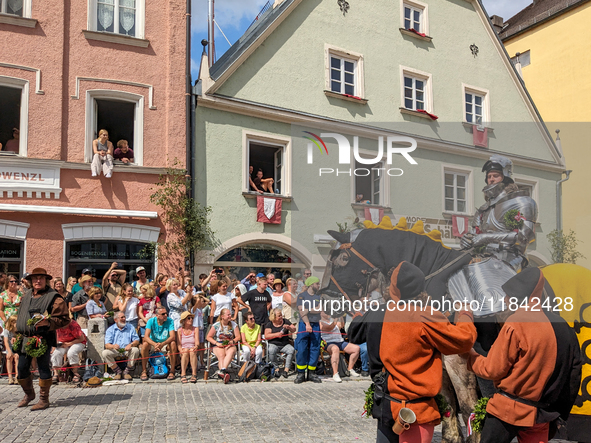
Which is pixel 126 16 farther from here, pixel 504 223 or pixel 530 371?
pixel 530 371

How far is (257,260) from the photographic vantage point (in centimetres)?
1500

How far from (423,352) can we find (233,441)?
303 cm

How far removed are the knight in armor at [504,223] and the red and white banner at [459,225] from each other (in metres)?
0.05

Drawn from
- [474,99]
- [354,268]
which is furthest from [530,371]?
[474,99]

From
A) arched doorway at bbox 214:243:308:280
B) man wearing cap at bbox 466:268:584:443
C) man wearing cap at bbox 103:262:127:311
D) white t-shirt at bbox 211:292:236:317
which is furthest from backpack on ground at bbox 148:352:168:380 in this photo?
man wearing cap at bbox 466:268:584:443

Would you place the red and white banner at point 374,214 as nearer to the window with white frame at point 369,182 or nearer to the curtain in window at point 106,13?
the window with white frame at point 369,182

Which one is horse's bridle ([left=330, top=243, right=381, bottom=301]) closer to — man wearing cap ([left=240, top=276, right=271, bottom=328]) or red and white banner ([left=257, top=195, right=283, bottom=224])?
man wearing cap ([left=240, top=276, right=271, bottom=328])

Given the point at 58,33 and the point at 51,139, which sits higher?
the point at 58,33

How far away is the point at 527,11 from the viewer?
28.1 meters

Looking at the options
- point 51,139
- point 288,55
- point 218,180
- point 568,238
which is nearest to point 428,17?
point 288,55

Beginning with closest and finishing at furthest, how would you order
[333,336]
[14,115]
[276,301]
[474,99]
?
[333,336] < [276,301] < [14,115] < [474,99]

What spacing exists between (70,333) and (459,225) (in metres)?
6.86

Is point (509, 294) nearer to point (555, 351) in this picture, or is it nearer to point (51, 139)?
point (555, 351)

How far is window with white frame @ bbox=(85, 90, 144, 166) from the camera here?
14031 mm
